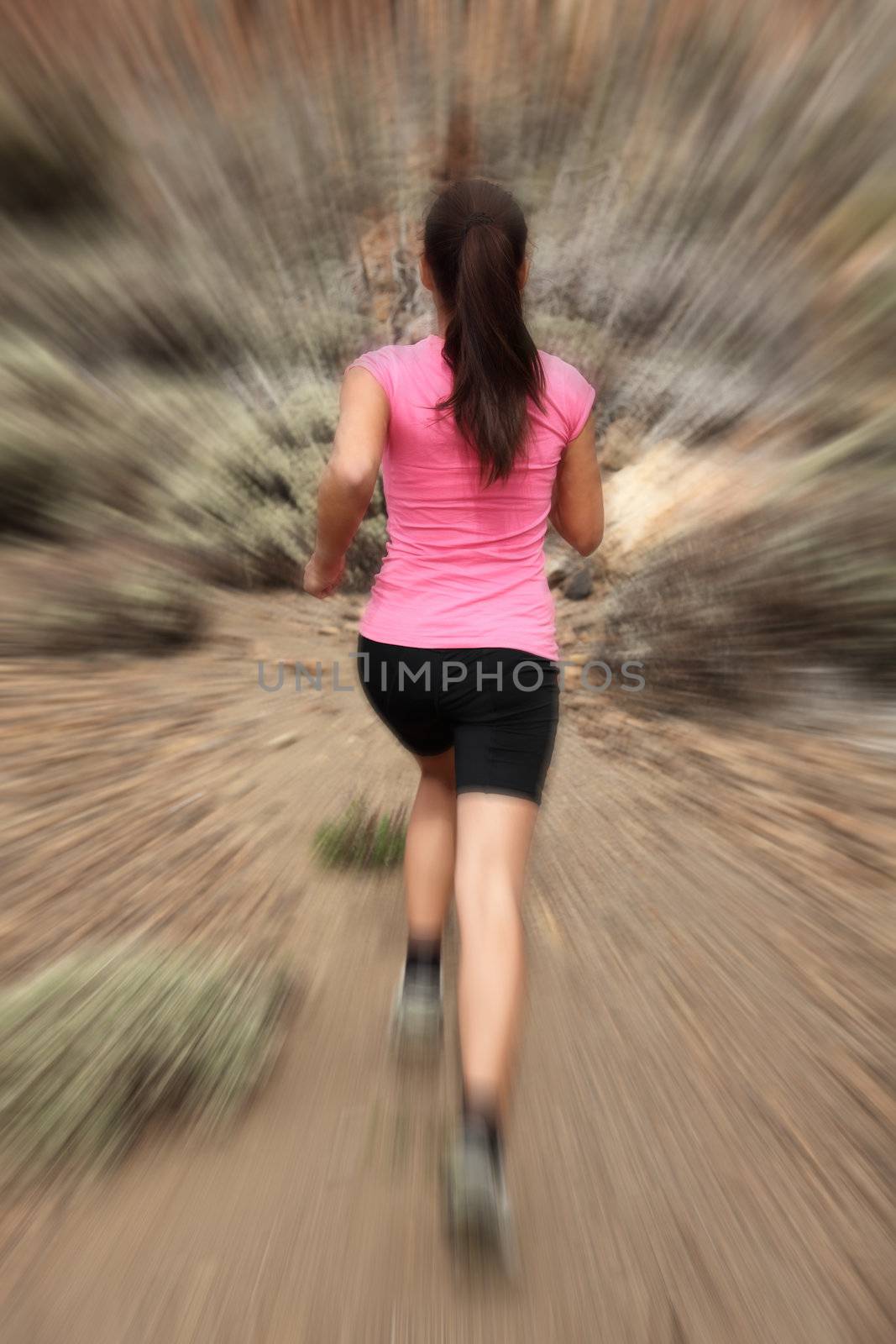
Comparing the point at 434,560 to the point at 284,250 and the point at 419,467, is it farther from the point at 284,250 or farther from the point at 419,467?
the point at 284,250

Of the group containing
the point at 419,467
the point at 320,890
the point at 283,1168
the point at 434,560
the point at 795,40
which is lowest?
the point at 283,1168

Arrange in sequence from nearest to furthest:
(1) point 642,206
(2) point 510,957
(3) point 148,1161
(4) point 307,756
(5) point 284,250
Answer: (2) point 510,957 → (3) point 148,1161 → (4) point 307,756 → (1) point 642,206 → (5) point 284,250

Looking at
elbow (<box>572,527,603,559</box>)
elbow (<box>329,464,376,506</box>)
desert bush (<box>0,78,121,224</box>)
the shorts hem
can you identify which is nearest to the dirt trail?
the shorts hem

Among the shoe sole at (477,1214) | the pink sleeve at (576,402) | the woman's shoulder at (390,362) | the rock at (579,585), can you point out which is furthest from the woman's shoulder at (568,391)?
the rock at (579,585)

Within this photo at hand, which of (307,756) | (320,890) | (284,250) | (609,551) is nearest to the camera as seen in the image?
(320,890)

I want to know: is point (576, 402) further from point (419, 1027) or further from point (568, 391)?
point (419, 1027)

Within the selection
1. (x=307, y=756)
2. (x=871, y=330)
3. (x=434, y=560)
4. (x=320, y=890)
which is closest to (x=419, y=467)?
(x=434, y=560)

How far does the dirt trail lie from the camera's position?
4.71ft

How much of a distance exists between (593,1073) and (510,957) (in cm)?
62

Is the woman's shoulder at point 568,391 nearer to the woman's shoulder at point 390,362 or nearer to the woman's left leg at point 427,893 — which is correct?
the woman's shoulder at point 390,362

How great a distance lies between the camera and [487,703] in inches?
62.5

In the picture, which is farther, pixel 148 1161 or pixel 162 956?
pixel 162 956

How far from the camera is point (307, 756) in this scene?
3.61 meters

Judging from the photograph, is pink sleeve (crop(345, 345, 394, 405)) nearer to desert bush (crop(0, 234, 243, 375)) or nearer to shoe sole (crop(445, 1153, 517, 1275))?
shoe sole (crop(445, 1153, 517, 1275))
